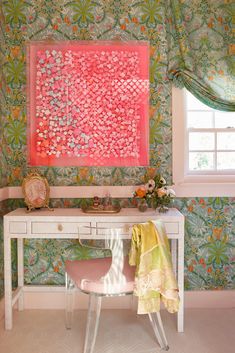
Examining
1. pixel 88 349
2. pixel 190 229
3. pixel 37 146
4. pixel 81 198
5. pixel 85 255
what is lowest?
pixel 88 349

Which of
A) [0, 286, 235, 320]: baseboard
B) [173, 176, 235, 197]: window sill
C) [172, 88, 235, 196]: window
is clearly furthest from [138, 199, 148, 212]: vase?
[0, 286, 235, 320]: baseboard

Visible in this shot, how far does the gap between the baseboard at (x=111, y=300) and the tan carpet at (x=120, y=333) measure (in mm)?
65

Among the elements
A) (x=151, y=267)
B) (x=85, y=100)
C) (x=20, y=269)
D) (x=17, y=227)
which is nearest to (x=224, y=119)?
(x=85, y=100)

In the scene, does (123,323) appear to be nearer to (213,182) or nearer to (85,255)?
(85,255)

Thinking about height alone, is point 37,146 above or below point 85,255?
above

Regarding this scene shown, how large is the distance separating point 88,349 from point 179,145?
72.0 inches

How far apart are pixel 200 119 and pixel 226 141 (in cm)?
32

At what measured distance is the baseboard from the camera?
3.46 meters

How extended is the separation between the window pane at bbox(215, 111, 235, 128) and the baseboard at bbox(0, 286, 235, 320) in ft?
5.02

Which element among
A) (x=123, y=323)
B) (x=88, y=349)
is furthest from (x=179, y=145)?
(x=88, y=349)

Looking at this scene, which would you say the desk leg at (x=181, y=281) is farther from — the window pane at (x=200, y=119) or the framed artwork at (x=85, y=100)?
the window pane at (x=200, y=119)

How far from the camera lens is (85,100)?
3373 millimetres

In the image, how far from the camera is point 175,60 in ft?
11.1

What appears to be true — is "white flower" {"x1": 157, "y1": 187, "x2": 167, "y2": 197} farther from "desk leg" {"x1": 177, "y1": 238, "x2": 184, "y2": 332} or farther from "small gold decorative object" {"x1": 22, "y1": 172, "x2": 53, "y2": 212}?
"small gold decorative object" {"x1": 22, "y1": 172, "x2": 53, "y2": 212}
